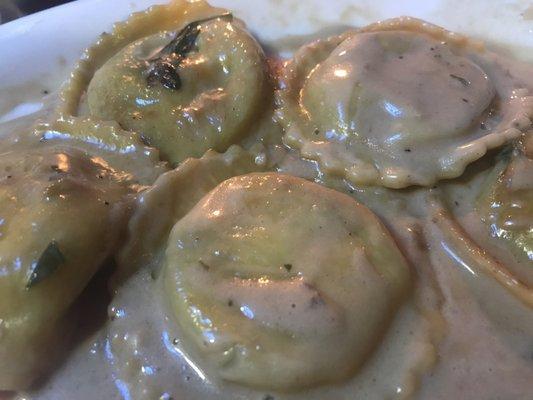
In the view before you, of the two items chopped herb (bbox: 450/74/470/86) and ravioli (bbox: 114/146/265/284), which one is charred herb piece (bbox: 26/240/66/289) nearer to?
ravioli (bbox: 114/146/265/284)

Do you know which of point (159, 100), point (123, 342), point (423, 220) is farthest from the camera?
point (159, 100)

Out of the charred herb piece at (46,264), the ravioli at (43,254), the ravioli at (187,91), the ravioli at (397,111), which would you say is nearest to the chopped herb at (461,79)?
the ravioli at (397,111)

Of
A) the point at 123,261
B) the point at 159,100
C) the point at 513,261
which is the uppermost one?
the point at 159,100

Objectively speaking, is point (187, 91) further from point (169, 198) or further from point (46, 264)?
point (46, 264)

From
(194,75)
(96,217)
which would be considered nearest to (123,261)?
(96,217)

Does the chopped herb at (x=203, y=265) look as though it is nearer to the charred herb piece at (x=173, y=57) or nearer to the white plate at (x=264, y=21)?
the charred herb piece at (x=173, y=57)

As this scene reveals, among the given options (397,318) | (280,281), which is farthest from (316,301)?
(397,318)

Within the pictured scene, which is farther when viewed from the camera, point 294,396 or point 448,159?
point 448,159

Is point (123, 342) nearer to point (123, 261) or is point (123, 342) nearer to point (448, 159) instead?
point (123, 261)
